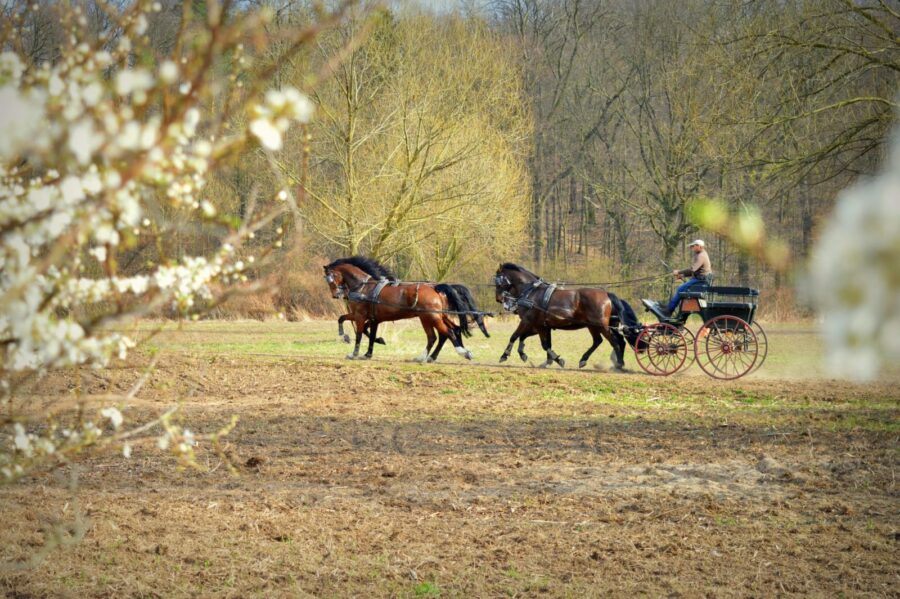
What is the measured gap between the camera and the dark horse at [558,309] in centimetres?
1645

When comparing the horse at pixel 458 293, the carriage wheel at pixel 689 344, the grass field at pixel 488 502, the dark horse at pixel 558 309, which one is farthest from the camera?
the horse at pixel 458 293

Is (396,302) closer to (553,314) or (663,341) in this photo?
(553,314)

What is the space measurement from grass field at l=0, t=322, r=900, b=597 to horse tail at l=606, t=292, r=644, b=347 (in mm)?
2891

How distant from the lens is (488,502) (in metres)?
7.24

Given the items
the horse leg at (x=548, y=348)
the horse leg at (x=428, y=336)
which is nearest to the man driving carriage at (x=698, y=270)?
the horse leg at (x=548, y=348)

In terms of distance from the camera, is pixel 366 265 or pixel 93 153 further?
pixel 366 265

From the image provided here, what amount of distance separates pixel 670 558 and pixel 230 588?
2.77 metres

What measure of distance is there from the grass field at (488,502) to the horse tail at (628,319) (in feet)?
9.48

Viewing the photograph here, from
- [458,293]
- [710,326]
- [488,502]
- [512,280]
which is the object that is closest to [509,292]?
[512,280]

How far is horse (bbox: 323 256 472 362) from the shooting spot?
1741 cm

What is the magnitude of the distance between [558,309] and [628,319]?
1.28 meters

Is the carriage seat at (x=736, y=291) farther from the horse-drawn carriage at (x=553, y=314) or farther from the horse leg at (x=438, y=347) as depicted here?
the horse leg at (x=438, y=347)

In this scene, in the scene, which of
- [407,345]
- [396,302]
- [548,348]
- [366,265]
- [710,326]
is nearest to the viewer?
[710,326]

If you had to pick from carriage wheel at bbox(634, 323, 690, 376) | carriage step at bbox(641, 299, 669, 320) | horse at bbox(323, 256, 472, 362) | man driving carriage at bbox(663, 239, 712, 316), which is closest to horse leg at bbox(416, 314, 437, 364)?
horse at bbox(323, 256, 472, 362)
